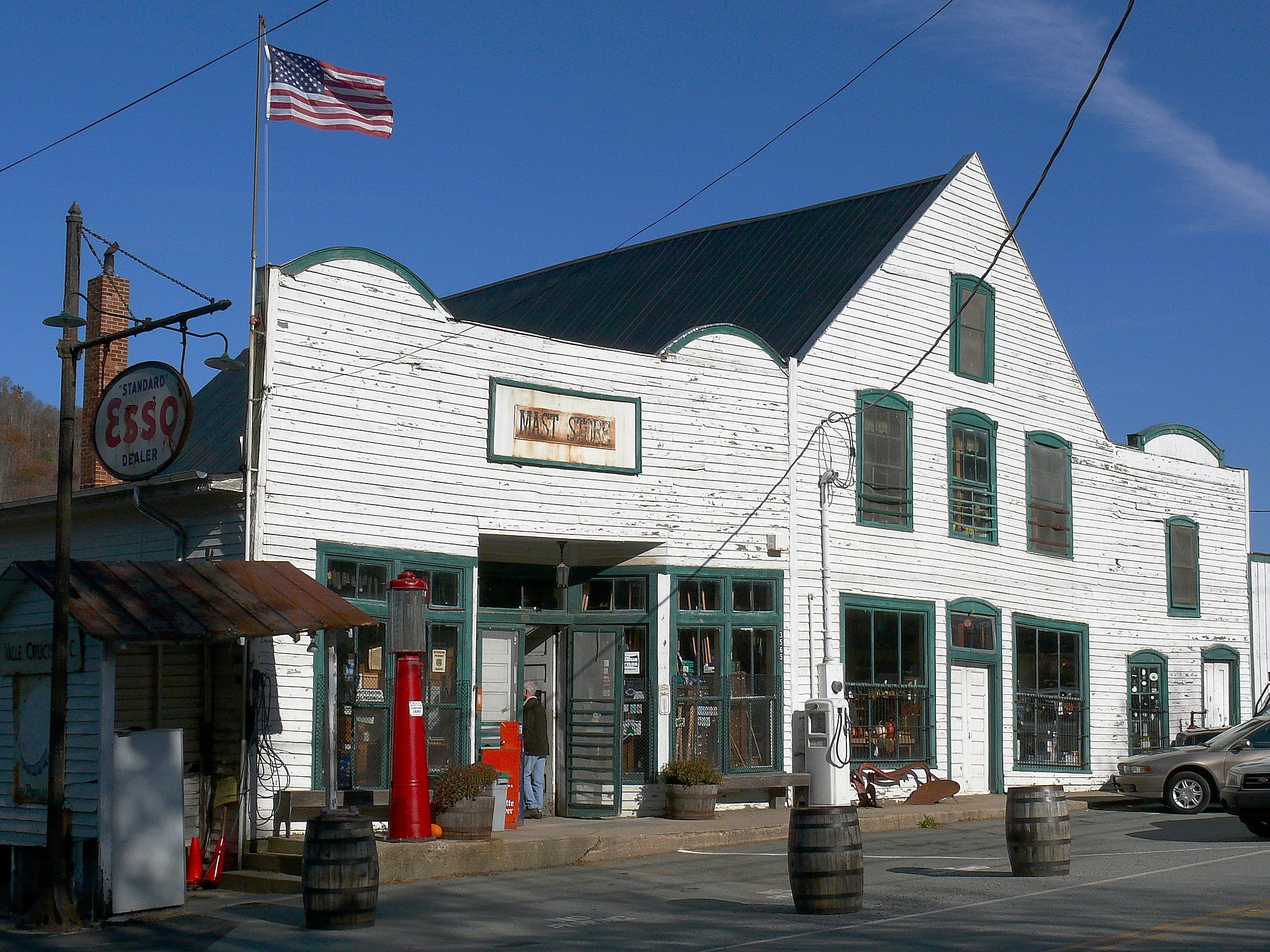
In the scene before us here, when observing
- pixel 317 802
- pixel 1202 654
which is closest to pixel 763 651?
pixel 317 802

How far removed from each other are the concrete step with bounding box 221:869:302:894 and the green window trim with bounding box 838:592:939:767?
366 inches

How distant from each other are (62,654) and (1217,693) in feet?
73.5

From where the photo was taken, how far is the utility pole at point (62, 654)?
1241 cm

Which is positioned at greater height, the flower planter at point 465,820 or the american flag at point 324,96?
the american flag at point 324,96

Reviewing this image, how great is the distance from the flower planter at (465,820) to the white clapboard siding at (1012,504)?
6.37 meters

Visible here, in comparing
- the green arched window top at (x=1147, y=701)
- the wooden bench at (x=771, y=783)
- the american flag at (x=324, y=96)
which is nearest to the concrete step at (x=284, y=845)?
the wooden bench at (x=771, y=783)

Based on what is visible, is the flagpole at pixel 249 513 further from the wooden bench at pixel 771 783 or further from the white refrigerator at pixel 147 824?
the wooden bench at pixel 771 783

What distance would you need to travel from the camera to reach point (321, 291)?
15.8 metres

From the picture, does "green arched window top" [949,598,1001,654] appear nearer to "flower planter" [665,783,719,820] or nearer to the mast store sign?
"flower planter" [665,783,719,820]

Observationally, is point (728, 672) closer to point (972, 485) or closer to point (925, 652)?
point (925, 652)

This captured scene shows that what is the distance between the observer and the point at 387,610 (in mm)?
15625

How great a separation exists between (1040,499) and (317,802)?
562 inches

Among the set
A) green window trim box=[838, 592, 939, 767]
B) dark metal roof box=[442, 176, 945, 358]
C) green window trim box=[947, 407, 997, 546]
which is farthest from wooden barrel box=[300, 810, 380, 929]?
green window trim box=[947, 407, 997, 546]

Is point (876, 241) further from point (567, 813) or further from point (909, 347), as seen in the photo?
point (567, 813)
